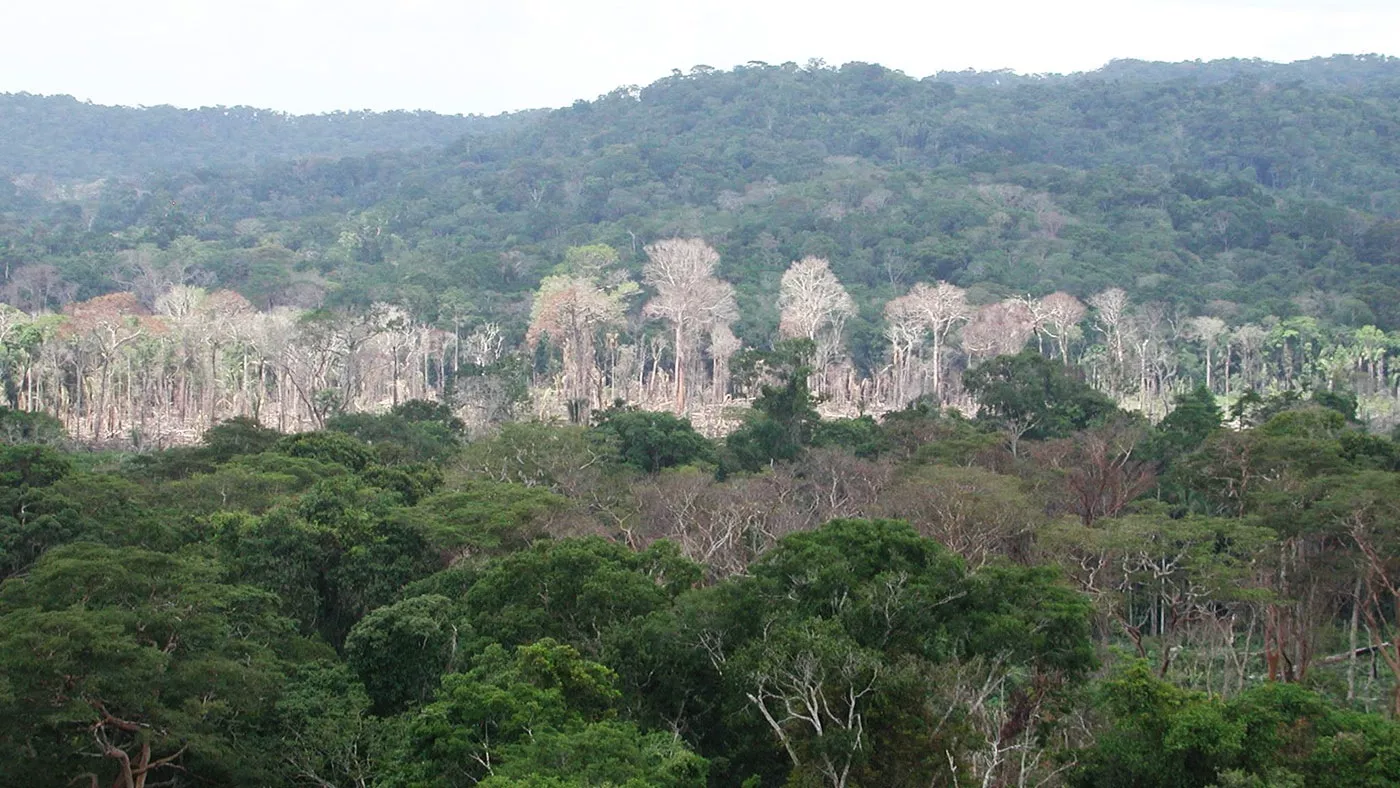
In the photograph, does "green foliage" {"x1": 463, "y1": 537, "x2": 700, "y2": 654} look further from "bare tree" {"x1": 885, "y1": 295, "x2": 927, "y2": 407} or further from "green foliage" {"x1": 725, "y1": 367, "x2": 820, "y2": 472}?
"bare tree" {"x1": 885, "y1": 295, "x2": 927, "y2": 407}

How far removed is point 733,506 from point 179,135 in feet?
538

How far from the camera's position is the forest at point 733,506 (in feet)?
57.7

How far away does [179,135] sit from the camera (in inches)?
6959

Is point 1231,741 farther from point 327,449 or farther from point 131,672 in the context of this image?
point 327,449

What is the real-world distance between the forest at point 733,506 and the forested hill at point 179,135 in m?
71.9

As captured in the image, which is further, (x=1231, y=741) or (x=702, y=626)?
(x=702, y=626)

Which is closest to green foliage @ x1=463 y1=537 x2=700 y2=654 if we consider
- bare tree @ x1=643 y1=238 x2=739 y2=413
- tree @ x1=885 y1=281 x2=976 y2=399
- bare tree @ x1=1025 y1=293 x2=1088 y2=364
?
bare tree @ x1=643 y1=238 x2=739 y2=413

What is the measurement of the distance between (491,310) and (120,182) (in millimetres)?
78458

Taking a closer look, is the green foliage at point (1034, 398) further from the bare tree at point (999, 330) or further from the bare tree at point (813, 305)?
the bare tree at point (999, 330)

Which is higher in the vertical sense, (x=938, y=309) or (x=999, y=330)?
(x=938, y=309)

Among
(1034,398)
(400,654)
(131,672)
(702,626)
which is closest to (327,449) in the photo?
(400,654)

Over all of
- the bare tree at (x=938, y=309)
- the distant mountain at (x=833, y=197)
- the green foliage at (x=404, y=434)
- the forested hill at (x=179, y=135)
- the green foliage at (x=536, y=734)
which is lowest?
the green foliage at (x=404, y=434)

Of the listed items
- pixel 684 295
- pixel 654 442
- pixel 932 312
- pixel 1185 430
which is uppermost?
pixel 684 295

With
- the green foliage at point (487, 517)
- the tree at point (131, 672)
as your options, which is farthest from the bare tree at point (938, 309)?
the tree at point (131, 672)
